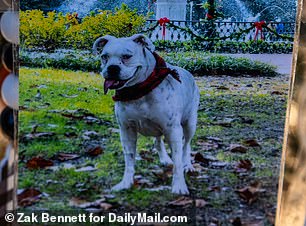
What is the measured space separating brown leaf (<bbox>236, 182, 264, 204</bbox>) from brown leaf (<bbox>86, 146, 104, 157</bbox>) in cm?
82

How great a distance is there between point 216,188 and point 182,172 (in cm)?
22

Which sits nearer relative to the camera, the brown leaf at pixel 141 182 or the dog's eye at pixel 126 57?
the dog's eye at pixel 126 57

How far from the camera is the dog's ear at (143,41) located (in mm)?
2691

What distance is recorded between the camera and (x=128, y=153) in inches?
110

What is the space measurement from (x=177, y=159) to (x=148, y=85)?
1.50ft

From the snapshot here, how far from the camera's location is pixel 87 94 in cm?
277

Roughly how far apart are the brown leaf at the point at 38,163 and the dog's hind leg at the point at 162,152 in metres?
0.61

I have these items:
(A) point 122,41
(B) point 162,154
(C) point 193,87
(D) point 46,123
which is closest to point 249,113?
(C) point 193,87

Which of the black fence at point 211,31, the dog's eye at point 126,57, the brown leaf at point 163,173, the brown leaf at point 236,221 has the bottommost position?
the brown leaf at point 236,221

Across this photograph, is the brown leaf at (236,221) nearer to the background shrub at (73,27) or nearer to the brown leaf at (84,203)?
the brown leaf at (84,203)

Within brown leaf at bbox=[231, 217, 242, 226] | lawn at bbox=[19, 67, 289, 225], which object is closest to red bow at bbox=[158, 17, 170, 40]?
lawn at bbox=[19, 67, 289, 225]

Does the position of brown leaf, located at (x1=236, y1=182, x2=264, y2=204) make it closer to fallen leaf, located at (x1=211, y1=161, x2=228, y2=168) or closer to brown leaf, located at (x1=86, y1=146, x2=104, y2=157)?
fallen leaf, located at (x1=211, y1=161, x2=228, y2=168)

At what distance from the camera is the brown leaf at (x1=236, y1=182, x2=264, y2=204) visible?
2785mm

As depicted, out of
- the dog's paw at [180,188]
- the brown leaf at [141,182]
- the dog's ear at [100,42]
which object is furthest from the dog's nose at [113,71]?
the dog's paw at [180,188]
